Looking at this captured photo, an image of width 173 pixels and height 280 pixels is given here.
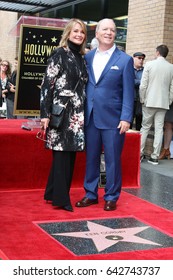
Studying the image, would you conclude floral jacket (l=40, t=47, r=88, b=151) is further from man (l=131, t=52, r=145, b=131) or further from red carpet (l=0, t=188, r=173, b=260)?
man (l=131, t=52, r=145, b=131)

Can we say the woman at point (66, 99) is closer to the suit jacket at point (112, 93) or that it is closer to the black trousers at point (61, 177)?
the black trousers at point (61, 177)

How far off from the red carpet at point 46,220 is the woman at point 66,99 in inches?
10.9

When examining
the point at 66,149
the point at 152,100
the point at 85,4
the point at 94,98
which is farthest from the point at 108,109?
the point at 85,4

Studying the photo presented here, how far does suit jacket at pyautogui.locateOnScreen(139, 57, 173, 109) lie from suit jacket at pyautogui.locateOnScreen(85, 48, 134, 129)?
3.38 meters

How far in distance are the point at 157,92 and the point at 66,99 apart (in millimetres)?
3740

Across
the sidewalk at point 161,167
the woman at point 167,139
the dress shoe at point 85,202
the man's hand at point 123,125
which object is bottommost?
the sidewalk at point 161,167

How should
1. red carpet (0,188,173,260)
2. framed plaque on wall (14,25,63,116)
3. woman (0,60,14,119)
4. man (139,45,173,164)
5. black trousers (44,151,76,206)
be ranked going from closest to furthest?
1. red carpet (0,188,173,260)
2. black trousers (44,151,76,206)
3. framed plaque on wall (14,25,63,116)
4. man (139,45,173,164)
5. woman (0,60,14,119)

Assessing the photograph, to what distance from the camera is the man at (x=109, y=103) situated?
5500 millimetres

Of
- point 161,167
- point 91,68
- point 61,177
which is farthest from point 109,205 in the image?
point 161,167

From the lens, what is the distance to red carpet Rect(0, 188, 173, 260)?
13.9ft

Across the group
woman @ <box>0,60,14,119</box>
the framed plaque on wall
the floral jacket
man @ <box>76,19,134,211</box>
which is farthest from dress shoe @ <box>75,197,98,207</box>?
woman @ <box>0,60,14,119</box>

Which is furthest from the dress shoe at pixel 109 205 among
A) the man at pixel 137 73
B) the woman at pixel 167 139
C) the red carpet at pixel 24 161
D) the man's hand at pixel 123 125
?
the man at pixel 137 73

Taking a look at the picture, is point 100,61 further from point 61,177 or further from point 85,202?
point 85,202

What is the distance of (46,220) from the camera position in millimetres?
5184
